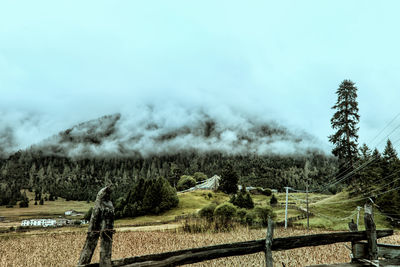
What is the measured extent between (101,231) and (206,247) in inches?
79.3

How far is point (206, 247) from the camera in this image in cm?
525

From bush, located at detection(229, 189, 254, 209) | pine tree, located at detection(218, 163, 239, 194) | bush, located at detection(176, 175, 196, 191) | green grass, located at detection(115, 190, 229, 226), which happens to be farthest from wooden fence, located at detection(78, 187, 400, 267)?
bush, located at detection(176, 175, 196, 191)

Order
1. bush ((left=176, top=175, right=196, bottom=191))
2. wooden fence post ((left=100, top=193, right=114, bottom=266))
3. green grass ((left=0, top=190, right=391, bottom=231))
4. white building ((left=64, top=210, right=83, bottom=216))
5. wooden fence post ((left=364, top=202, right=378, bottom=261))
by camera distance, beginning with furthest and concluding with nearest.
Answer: white building ((left=64, top=210, right=83, bottom=216)) < bush ((left=176, top=175, right=196, bottom=191)) < green grass ((left=0, top=190, right=391, bottom=231)) < wooden fence post ((left=364, top=202, right=378, bottom=261)) < wooden fence post ((left=100, top=193, right=114, bottom=266))

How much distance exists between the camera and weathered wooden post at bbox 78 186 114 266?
4.41 meters

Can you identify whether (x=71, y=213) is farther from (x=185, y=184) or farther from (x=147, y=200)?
(x=147, y=200)

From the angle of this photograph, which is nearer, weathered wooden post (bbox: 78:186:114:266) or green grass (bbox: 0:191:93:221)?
weathered wooden post (bbox: 78:186:114:266)

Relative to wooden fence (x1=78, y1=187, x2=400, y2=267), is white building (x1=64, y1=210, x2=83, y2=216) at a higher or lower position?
lower

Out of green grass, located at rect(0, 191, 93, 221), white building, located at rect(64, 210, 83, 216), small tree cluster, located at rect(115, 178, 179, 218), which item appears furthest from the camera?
white building, located at rect(64, 210, 83, 216)

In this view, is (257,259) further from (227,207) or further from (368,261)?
(227,207)

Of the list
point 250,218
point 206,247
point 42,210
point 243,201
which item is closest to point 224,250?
point 206,247

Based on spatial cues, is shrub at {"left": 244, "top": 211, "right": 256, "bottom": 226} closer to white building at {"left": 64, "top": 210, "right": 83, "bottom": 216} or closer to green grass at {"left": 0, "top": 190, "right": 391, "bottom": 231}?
green grass at {"left": 0, "top": 190, "right": 391, "bottom": 231}

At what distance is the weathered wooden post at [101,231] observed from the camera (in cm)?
441

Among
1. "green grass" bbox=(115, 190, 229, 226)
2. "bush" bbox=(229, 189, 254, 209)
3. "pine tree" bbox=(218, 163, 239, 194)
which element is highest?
"pine tree" bbox=(218, 163, 239, 194)

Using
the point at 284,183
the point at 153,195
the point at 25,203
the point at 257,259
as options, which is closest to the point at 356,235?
the point at 257,259
